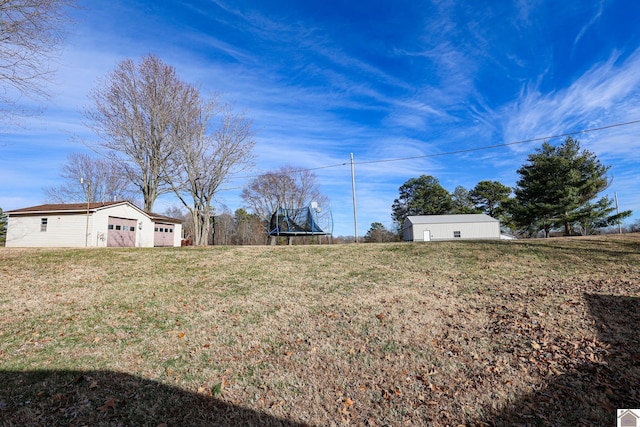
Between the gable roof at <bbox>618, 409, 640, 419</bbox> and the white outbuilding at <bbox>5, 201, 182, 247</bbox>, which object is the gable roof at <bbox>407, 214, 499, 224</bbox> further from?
the gable roof at <bbox>618, 409, 640, 419</bbox>

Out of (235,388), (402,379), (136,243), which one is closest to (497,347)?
(402,379)

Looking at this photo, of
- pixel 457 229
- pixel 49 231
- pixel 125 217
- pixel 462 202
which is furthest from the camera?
pixel 462 202

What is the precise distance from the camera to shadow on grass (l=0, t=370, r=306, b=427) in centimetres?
307

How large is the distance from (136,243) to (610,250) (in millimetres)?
27606

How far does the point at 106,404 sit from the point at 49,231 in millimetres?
23551

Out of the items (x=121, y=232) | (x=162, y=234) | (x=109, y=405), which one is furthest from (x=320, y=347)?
(x=162, y=234)

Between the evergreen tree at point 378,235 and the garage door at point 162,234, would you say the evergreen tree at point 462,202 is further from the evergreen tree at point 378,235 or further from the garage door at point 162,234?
the garage door at point 162,234

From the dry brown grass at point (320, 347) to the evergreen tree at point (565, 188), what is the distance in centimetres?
2467

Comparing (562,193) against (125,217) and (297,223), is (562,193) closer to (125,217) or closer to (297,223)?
(297,223)

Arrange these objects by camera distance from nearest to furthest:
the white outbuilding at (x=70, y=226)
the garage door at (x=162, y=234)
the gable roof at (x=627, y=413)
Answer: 1. the gable roof at (x=627, y=413)
2. the white outbuilding at (x=70, y=226)
3. the garage door at (x=162, y=234)

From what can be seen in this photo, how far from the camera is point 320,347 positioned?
15.0ft

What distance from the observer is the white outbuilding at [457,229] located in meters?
34.9

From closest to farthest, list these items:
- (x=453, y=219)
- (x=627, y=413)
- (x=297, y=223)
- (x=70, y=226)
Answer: (x=627, y=413) < (x=297, y=223) < (x=70, y=226) < (x=453, y=219)

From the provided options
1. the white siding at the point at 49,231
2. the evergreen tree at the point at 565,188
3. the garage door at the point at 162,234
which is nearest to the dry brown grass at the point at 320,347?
the white siding at the point at 49,231
